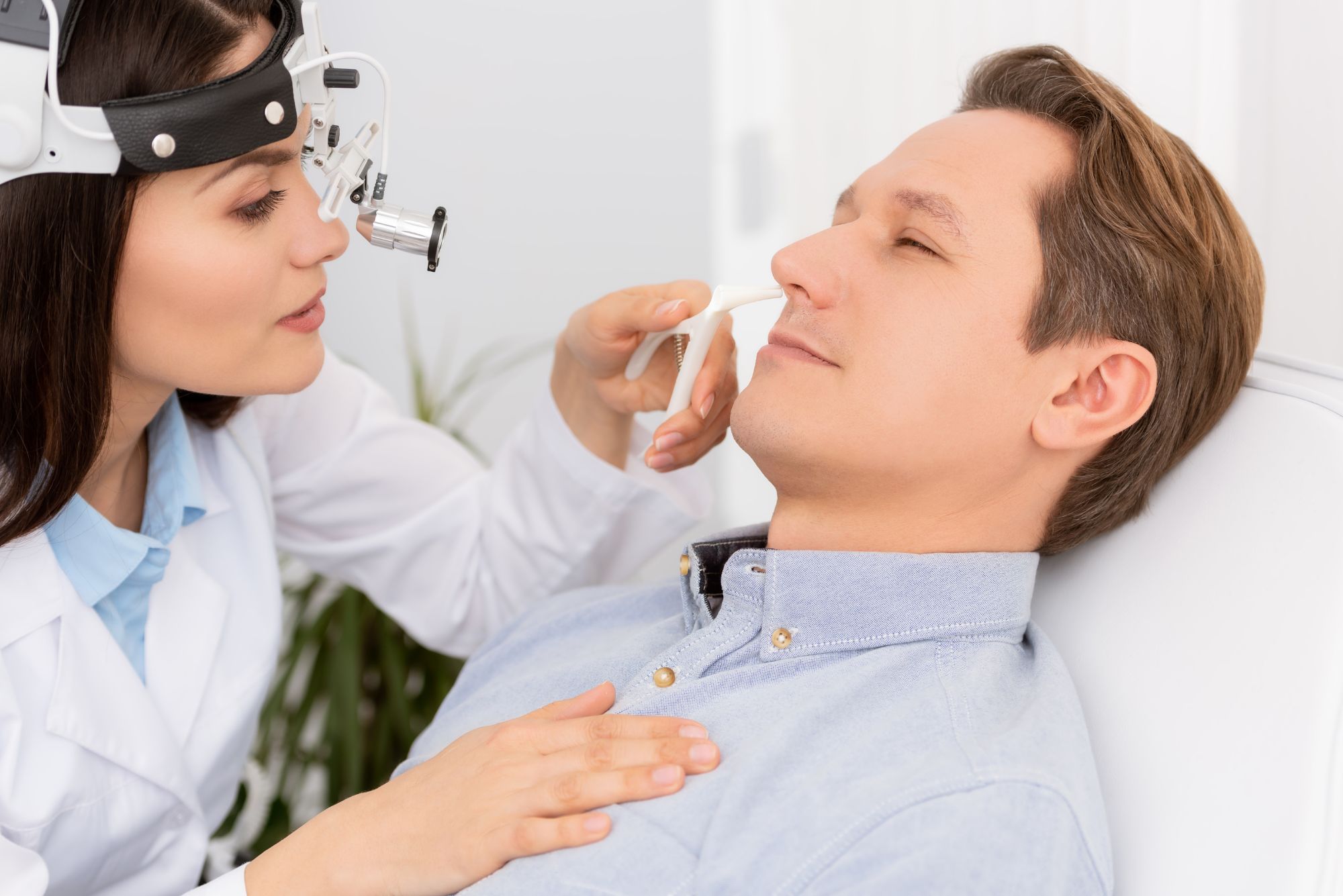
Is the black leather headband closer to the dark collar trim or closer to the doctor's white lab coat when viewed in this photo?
the doctor's white lab coat

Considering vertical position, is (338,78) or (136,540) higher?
(338,78)

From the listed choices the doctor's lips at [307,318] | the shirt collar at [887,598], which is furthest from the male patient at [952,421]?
the doctor's lips at [307,318]

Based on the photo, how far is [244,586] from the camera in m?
1.41

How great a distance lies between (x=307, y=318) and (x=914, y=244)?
0.65 metres

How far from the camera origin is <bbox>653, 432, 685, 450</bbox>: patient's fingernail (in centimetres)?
128

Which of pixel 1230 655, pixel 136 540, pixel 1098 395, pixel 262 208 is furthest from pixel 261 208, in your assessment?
pixel 1230 655

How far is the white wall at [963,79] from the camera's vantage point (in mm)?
1405

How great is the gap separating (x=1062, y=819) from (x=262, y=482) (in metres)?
1.05

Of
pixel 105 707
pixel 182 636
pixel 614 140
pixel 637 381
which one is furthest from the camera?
pixel 614 140

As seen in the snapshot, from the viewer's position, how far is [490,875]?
3.16 ft

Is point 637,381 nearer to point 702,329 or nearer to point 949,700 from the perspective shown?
point 702,329

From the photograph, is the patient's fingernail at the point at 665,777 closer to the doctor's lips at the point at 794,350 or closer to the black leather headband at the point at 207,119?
the doctor's lips at the point at 794,350

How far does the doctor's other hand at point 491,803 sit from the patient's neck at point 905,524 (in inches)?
10.1

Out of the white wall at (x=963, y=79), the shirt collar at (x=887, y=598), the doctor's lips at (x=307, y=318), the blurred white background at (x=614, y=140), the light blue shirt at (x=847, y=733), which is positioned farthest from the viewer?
the blurred white background at (x=614, y=140)
